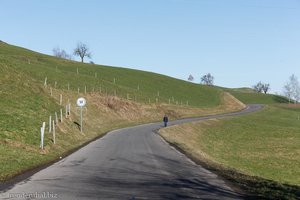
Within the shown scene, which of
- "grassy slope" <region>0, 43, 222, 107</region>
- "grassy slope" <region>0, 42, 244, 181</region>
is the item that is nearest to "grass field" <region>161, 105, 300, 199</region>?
"grassy slope" <region>0, 42, 244, 181</region>

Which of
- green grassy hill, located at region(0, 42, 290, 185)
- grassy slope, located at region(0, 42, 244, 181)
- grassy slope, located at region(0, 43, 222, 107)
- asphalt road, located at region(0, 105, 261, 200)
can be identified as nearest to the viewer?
asphalt road, located at region(0, 105, 261, 200)

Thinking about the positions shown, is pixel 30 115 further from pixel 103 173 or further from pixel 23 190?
pixel 23 190

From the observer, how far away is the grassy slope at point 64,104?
20.4m

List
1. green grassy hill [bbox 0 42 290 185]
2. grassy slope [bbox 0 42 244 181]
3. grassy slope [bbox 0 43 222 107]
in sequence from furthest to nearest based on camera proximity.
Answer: grassy slope [bbox 0 43 222 107] → green grassy hill [bbox 0 42 290 185] → grassy slope [bbox 0 42 244 181]

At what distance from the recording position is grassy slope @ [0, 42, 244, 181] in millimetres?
20375

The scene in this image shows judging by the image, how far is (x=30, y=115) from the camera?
93.1 feet

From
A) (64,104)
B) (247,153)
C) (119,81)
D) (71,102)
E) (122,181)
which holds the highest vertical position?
(119,81)

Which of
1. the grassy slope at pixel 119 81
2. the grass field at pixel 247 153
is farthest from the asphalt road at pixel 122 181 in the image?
the grassy slope at pixel 119 81

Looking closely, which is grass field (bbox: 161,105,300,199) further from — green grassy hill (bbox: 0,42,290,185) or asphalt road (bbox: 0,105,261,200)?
green grassy hill (bbox: 0,42,290,185)

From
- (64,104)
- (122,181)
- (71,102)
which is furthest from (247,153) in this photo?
(71,102)

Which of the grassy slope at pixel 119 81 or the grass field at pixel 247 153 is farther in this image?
the grassy slope at pixel 119 81

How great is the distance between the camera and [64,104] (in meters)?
45.0

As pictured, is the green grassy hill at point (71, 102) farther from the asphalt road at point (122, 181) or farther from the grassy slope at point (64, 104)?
the asphalt road at point (122, 181)

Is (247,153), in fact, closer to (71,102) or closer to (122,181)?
(122,181)
